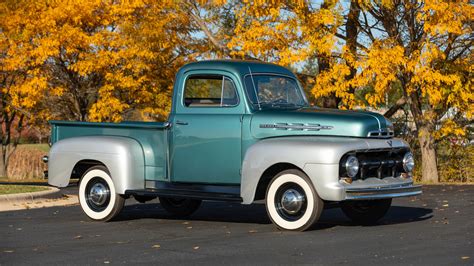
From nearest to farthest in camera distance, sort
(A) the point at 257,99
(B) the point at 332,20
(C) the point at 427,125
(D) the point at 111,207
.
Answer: (A) the point at 257,99
(D) the point at 111,207
(B) the point at 332,20
(C) the point at 427,125

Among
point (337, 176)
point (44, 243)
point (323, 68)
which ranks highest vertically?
point (323, 68)

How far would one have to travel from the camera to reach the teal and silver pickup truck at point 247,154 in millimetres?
10891

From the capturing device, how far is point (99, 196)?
42.2 ft

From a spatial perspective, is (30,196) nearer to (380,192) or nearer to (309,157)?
(309,157)

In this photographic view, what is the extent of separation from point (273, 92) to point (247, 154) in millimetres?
1299

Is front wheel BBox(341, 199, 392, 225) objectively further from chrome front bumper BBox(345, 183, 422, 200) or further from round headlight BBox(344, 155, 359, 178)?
round headlight BBox(344, 155, 359, 178)

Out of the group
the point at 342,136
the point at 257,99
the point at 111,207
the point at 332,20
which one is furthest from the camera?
the point at 332,20

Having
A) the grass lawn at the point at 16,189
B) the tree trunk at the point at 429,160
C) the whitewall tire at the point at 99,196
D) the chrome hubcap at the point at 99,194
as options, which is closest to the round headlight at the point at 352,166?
the whitewall tire at the point at 99,196

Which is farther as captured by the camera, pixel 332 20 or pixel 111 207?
pixel 332 20

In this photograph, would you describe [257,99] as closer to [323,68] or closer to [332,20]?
[332,20]

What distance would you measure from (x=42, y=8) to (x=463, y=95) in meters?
13.9

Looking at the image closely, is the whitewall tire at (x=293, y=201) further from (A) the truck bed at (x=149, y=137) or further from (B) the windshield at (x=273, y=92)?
(A) the truck bed at (x=149, y=137)

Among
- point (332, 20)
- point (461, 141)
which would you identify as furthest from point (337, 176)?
point (461, 141)

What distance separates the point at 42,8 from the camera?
2981 cm
